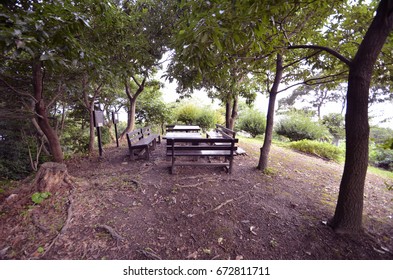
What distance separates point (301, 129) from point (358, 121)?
979cm

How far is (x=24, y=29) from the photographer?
181 cm

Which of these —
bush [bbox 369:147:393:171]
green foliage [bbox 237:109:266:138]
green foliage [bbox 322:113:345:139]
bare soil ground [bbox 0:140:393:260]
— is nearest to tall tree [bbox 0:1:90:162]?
bare soil ground [bbox 0:140:393:260]

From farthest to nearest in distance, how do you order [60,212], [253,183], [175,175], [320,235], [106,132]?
[106,132] < [175,175] < [253,183] < [60,212] < [320,235]

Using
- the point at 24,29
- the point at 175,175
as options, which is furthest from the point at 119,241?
the point at 24,29

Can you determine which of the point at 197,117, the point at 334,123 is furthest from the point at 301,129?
the point at 197,117

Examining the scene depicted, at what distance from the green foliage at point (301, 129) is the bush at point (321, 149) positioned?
2.72 metres

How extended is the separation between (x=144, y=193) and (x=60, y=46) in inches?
102

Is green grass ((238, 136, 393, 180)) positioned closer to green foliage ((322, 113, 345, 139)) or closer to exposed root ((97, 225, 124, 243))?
green foliage ((322, 113, 345, 139))

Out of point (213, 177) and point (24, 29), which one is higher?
point (24, 29)

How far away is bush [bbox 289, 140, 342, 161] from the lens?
7.44m

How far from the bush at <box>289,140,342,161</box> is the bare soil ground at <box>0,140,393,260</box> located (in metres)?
4.10

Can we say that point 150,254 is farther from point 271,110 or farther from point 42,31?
point 271,110

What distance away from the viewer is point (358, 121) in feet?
6.74
